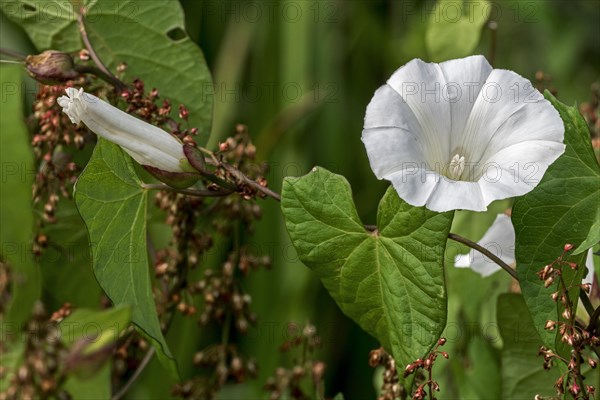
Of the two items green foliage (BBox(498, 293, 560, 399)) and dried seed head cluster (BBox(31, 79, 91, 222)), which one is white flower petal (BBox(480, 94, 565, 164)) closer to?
green foliage (BBox(498, 293, 560, 399))

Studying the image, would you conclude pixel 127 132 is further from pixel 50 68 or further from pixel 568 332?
pixel 568 332

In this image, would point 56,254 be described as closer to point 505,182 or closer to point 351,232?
point 351,232

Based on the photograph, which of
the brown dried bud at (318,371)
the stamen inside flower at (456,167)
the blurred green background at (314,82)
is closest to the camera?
the stamen inside flower at (456,167)

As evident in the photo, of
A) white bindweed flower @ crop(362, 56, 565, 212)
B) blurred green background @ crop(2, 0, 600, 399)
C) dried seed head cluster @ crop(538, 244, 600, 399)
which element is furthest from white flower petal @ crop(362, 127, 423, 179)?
blurred green background @ crop(2, 0, 600, 399)

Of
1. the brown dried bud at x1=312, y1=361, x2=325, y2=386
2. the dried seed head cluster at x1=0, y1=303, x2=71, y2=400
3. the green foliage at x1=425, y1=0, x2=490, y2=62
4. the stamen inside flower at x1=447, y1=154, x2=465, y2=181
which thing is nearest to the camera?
the dried seed head cluster at x1=0, y1=303, x2=71, y2=400

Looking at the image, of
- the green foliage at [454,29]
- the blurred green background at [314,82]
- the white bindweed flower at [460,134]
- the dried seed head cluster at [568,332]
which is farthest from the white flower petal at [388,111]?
the blurred green background at [314,82]

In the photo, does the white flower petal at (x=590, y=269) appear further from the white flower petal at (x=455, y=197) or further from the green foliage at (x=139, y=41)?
the green foliage at (x=139, y=41)
